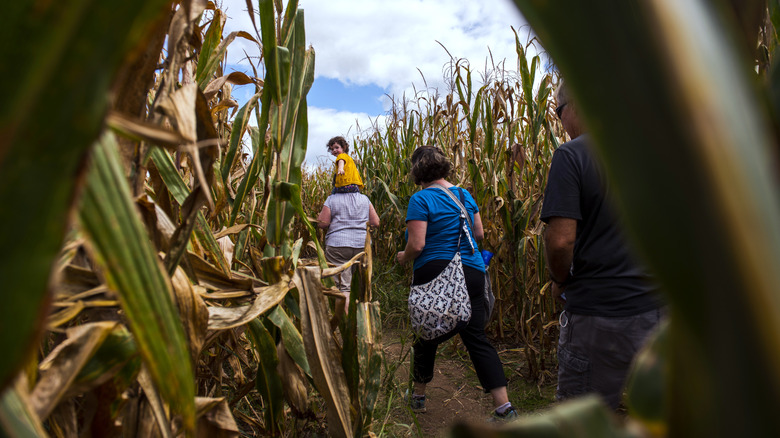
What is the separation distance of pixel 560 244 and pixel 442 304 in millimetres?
817

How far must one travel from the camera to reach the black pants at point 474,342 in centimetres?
240

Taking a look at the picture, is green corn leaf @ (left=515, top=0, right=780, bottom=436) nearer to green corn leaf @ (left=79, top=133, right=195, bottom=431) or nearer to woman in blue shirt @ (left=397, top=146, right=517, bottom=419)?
green corn leaf @ (left=79, top=133, right=195, bottom=431)

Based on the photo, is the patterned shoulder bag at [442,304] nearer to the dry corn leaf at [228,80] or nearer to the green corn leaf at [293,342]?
the green corn leaf at [293,342]

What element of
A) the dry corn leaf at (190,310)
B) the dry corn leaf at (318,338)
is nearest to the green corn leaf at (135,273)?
the dry corn leaf at (190,310)

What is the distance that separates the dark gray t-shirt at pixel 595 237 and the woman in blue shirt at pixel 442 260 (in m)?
0.85

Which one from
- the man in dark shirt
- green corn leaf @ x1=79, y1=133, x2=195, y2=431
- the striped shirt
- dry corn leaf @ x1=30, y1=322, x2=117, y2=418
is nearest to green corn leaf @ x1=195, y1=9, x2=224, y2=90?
dry corn leaf @ x1=30, y1=322, x2=117, y2=418

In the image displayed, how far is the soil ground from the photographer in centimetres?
237

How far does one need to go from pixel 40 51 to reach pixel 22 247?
6 centimetres

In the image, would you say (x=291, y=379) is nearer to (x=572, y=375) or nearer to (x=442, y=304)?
(x=572, y=375)

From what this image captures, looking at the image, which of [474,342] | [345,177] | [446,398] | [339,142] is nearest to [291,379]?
[474,342]

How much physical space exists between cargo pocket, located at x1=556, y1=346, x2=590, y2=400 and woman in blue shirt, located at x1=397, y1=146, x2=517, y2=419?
66cm

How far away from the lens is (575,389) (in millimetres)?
1684

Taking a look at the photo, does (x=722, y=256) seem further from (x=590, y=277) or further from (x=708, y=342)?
(x=590, y=277)

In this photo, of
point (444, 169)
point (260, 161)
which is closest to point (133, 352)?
point (260, 161)
